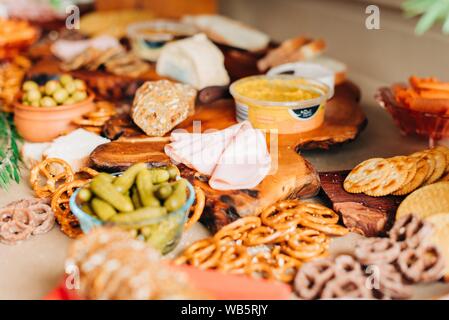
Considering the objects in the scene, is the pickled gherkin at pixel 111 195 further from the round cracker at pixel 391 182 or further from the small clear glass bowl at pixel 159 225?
the round cracker at pixel 391 182

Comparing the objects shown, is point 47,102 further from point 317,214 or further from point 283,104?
point 317,214

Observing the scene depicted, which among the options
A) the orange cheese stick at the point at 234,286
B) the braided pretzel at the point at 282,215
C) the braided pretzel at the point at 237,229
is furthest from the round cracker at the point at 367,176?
the orange cheese stick at the point at 234,286

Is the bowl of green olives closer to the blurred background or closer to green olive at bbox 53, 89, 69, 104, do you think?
green olive at bbox 53, 89, 69, 104

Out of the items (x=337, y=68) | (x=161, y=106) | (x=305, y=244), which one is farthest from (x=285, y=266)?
(x=337, y=68)

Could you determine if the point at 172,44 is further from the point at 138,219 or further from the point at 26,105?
the point at 138,219

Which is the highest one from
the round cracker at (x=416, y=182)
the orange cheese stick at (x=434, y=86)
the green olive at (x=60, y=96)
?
the orange cheese stick at (x=434, y=86)

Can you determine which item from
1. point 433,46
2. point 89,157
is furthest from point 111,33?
point 433,46
